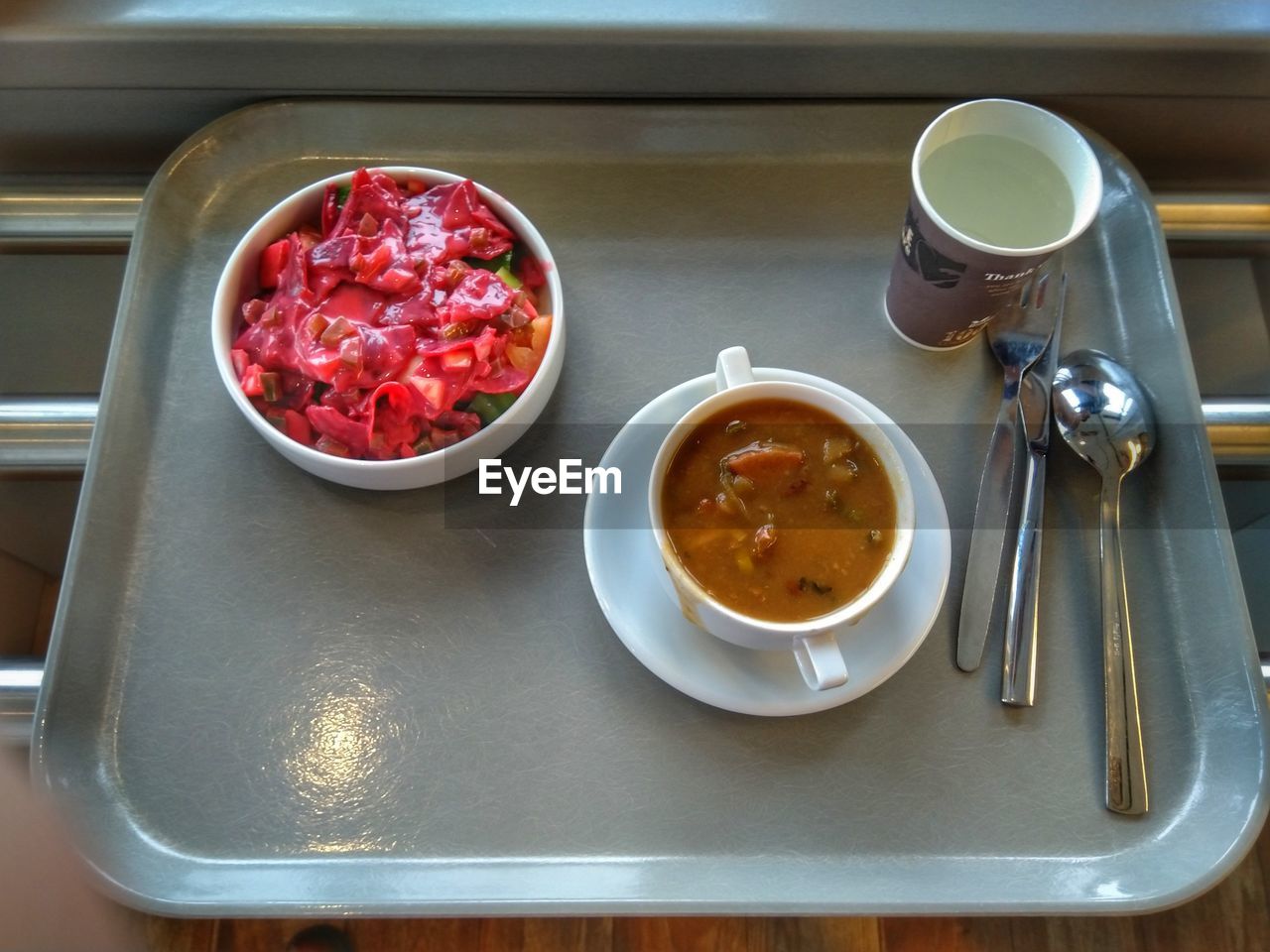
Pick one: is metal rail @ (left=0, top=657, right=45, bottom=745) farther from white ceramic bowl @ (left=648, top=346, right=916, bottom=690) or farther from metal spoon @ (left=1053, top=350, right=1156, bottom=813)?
metal spoon @ (left=1053, top=350, right=1156, bottom=813)

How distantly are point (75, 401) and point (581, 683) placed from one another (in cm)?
64

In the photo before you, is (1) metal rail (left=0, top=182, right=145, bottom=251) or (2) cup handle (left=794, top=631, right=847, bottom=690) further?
(1) metal rail (left=0, top=182, right=145, bottom=251)

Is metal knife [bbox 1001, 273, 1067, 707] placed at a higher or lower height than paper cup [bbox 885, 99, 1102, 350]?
lower

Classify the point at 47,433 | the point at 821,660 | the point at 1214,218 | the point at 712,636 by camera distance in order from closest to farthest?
1. the point at 821,660
2. the point at 712,636
3. the point at 47,433
4. the point at 1214,218

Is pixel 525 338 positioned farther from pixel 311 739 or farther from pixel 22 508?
pixel 22 508

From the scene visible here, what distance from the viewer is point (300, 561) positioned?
90 cm

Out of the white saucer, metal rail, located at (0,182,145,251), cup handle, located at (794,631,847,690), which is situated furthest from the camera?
metal rail, located at (0,182,145,251)

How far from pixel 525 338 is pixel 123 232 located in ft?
1.78

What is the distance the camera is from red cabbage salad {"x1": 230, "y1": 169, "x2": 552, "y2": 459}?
0.86 meters

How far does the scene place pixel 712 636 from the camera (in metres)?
0.82

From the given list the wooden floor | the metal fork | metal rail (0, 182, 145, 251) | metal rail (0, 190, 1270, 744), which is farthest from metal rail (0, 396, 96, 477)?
the metal fork

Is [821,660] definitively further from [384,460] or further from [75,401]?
[75,401]

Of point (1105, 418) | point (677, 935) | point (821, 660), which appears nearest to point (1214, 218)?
point (1105, 418)

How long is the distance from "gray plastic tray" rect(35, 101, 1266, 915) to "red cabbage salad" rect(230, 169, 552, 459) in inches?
3.4
